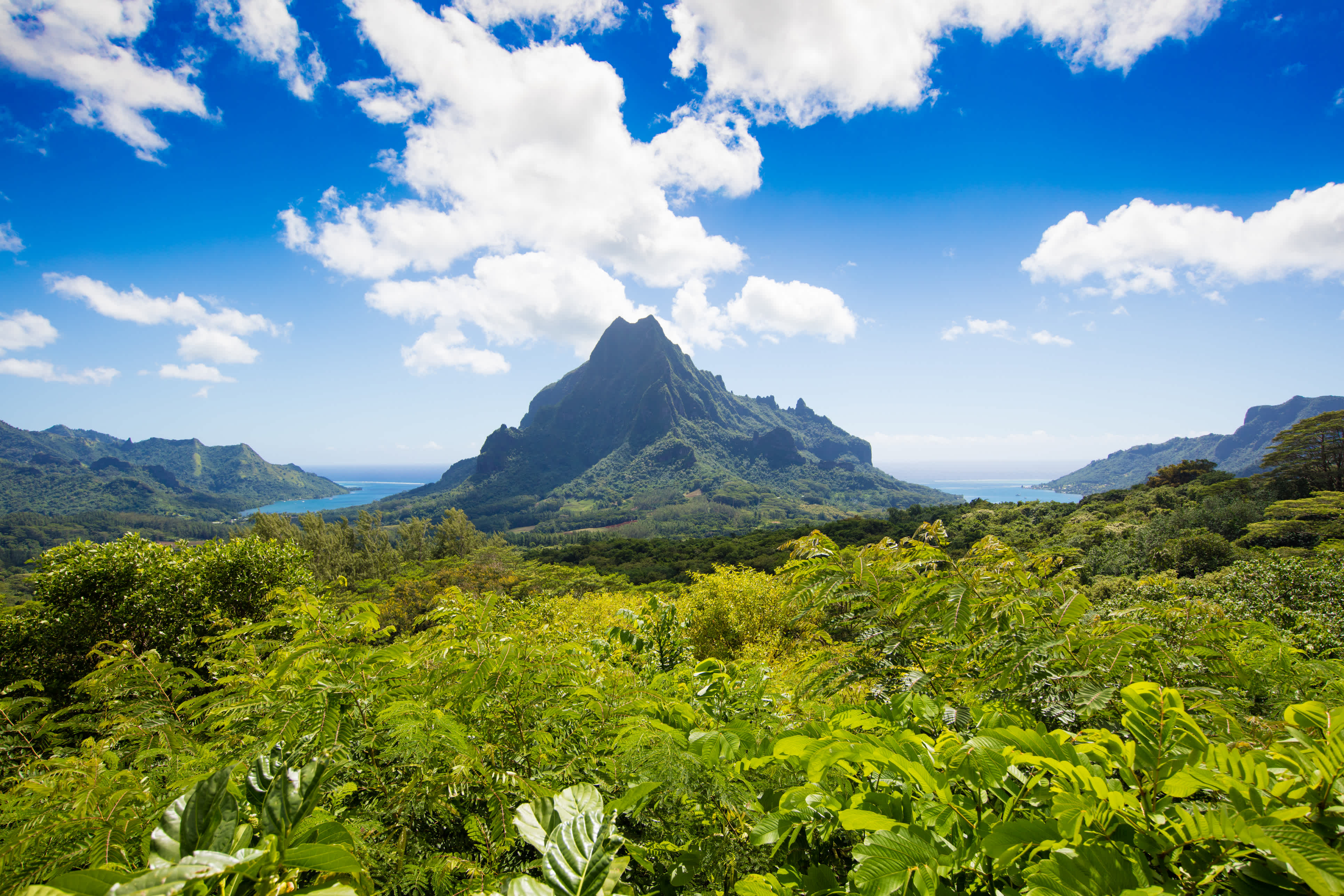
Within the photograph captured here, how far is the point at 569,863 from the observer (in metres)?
0.75

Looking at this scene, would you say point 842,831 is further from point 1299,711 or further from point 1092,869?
point 1299,711

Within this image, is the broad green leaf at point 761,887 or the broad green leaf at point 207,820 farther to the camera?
the broad green leaf at point 761,887

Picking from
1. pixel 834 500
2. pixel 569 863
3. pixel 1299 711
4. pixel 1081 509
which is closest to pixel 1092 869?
pixel 1299 711

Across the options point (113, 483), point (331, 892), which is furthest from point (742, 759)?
point (113, 483)

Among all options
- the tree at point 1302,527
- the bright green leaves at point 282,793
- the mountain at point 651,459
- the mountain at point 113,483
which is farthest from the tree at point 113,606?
the mountain at point 113,483

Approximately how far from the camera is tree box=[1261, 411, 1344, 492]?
25828 millimetres

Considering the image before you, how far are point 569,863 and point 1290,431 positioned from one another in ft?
152

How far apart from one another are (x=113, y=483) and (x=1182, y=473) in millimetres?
215957

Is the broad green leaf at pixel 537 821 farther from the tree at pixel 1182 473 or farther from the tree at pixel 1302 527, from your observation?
the tree at pixel 1182 473

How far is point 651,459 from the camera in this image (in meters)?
132

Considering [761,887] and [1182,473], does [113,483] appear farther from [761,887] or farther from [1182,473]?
[1182,473]

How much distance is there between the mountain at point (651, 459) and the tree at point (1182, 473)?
2228 inches

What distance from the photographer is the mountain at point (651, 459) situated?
113 meters

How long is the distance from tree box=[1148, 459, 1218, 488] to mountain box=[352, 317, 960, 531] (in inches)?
2228
